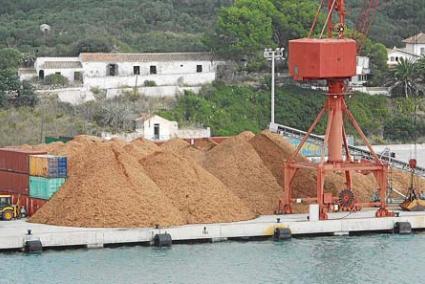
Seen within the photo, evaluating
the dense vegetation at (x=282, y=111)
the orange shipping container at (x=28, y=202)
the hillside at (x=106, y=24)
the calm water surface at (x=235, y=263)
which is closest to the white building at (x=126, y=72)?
the dense vegetation at (x=282, y=111)

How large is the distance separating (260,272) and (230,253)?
11.8 feet

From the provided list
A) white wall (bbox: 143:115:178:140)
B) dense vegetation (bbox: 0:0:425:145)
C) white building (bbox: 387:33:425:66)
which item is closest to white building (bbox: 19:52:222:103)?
dense vegetation (bbox: 0:0:425:145)

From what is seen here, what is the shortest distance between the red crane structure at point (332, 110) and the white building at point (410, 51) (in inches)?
1524

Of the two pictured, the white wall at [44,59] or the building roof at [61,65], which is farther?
the white wall at [44,59]

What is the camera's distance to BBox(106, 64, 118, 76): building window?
341ft

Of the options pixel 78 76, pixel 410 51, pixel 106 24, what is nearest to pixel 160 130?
pixel 78 76

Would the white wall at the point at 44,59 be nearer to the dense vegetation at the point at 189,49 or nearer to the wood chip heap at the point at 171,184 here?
the dense vegetation at the point at 189,49

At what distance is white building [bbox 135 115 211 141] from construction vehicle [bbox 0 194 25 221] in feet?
A: 77.5

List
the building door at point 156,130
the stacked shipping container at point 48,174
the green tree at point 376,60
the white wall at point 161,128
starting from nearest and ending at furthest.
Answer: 1. the stacked shipping container at point 48,174
2. the white wall at point 161,128
3. the building door at point 156,130
4. the green tree at point 376,60

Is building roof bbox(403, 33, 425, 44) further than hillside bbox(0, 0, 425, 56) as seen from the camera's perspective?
Yes

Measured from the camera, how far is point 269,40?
106 metres

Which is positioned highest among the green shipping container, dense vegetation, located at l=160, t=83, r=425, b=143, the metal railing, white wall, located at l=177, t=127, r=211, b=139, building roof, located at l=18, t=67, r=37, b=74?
building roof, located at l=18, t=67, r=37, b=74

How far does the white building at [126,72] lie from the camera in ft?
338

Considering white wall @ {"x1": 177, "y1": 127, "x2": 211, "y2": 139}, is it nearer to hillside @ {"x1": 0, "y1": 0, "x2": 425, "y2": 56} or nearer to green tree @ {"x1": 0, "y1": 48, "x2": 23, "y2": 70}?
green tree @ {"x1": 0, "y1": 48, "x2": 23, "y2": 70}
